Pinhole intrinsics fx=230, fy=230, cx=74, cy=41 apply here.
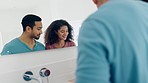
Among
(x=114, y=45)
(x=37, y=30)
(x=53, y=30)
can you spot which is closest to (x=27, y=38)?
(x=37, y=30)

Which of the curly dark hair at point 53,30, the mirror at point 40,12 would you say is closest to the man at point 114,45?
the mirror at point 40,12

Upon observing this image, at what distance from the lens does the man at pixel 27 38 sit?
135cm

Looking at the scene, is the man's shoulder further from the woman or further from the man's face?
the woman

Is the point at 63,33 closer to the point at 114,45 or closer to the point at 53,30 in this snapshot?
the point at 53,30

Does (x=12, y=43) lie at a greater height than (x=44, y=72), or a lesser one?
greater

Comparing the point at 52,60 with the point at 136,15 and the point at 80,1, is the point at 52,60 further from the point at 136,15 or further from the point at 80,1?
the point at 136,15

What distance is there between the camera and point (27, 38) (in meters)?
1.39

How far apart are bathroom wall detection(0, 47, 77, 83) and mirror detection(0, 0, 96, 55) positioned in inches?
4.5

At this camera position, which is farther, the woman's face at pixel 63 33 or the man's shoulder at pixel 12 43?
the woman's face at pixel 63 33

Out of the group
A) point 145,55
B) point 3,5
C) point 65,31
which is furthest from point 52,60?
point 145,55

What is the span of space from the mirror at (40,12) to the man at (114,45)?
2.63 feet

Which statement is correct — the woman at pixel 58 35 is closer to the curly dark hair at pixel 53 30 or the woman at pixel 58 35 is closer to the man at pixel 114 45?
the curly dark hair at pixel 53 30

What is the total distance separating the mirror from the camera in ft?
4.27

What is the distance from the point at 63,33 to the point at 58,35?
40 mm
